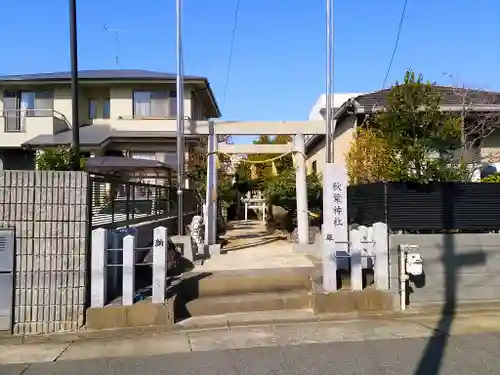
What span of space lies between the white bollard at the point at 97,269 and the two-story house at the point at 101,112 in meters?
13.7

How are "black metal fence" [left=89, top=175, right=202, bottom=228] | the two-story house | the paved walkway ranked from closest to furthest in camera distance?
"black metal fence" [left=89, top=175, right=202, bottom=228] → the paved walkway → the two-story house

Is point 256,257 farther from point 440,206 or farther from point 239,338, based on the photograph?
point 239,338

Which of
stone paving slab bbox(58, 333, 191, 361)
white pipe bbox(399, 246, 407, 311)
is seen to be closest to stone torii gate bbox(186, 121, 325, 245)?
white pipe bbox(399, 246, 407, 311)

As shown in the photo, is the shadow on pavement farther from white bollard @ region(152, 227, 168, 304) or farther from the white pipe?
white bollard @ region(152, 227, 168, 304)

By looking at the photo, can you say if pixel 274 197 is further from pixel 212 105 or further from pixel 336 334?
pixel 212 105

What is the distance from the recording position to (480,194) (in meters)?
7.67

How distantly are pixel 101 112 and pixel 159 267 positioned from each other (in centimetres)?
1723

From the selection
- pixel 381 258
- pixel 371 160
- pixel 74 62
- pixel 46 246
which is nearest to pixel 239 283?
pixel 381 258

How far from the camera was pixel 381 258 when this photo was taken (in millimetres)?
7219

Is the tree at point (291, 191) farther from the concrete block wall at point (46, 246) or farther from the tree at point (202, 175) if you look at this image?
the concrete block wall at point (46, 246)

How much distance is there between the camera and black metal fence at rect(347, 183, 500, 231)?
7570 millimetres

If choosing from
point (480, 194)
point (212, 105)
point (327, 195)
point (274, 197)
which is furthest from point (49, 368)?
point (212, 105)

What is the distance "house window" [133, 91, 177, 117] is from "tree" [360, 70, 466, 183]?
15.0 metres

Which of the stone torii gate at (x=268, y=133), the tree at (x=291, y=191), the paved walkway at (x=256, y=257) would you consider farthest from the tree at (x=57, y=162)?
the tree at (x=291, y=191)
